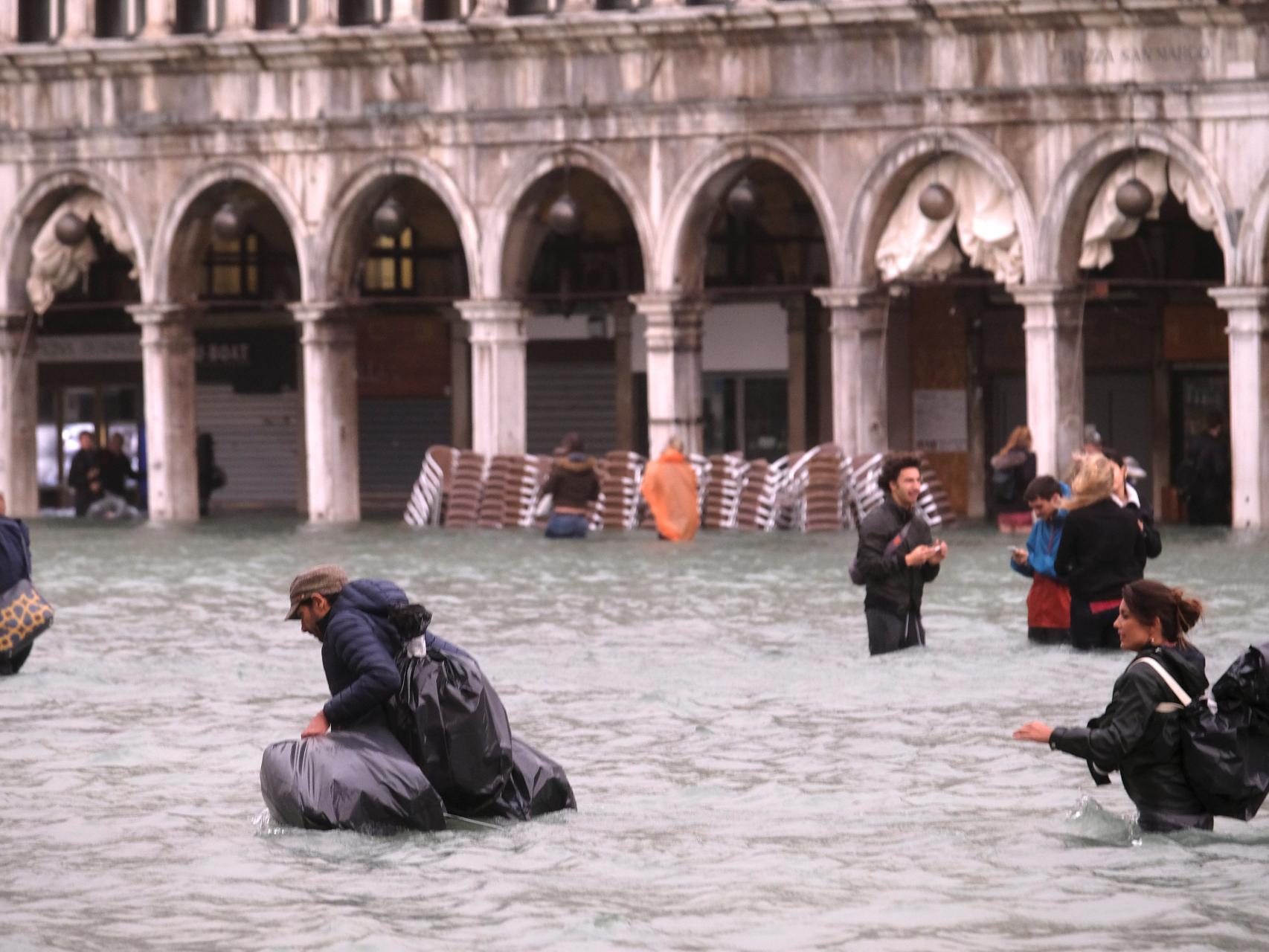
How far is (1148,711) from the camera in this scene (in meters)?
9.18

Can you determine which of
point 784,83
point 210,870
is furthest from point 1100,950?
point 784,83

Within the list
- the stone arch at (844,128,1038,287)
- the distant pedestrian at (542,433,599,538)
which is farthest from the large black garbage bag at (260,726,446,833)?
the stone arch at (844,128,1038,287)

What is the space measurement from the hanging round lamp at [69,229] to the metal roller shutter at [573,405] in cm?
576

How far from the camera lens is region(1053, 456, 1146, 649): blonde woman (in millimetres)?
14547

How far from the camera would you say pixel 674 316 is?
3092 cm

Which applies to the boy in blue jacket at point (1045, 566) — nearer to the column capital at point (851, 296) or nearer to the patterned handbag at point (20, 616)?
the patterned handbag at point (20, 616)

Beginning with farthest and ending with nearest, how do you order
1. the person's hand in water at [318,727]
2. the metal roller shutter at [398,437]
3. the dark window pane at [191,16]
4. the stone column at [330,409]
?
1. the metal roller shutter at [398,437]
2. the dark window pane at [191,16]
3. the stone column at [330,409]
4. the person's hand in water at [318,727]

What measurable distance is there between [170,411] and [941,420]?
29.7ft

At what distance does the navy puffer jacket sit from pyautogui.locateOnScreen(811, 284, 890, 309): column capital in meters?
19.9

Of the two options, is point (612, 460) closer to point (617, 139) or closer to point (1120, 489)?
point (617, 139)

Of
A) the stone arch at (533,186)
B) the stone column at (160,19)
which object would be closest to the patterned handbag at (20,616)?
the stone arch at (533,186)

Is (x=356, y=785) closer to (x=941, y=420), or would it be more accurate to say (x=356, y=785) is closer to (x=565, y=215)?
(x=565, y=215)

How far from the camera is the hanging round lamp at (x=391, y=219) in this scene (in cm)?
3134

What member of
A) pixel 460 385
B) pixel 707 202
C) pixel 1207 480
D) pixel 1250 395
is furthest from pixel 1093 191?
pixel 460 385
